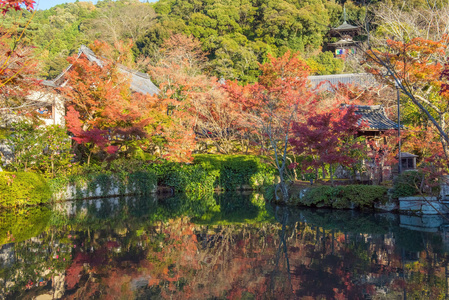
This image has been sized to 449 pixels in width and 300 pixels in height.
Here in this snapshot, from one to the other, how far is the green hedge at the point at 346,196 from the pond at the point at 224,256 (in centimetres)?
69

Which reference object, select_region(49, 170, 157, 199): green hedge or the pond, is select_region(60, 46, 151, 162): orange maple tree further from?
the pond

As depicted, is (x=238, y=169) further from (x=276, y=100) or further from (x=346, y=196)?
(x=346, y=196)

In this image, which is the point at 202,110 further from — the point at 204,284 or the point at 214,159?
the point at 204,284

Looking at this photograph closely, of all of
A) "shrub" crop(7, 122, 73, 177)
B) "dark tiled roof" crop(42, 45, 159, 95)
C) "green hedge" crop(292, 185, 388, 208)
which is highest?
"dark tiled roof" crop(42, 45, 159, 95)

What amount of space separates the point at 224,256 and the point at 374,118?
1032 cm

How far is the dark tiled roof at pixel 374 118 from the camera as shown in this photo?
13.9 meters

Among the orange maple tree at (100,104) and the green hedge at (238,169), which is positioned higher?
the orange maple tree at (100,104)

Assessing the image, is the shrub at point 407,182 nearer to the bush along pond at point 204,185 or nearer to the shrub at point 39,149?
the bush along pond at point 204,185

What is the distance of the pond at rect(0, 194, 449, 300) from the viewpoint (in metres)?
4.81

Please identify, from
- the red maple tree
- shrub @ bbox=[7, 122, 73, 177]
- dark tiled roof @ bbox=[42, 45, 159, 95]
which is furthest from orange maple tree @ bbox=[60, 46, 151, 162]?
the red maple tree

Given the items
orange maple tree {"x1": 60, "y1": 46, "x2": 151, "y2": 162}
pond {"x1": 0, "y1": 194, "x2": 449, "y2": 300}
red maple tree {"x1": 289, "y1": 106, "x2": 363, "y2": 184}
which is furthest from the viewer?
orange maple tree {"x1": 60, "y1": 46, "x2": 151, "y2": 162}

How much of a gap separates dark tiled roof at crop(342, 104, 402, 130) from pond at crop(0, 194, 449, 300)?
15.1ft

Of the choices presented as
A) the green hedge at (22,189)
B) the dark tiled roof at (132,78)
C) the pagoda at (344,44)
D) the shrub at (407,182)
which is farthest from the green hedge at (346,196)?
the pagoda at (344,44)

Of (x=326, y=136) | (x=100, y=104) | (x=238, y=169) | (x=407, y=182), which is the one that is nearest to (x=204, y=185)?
(x=238, y=169)
